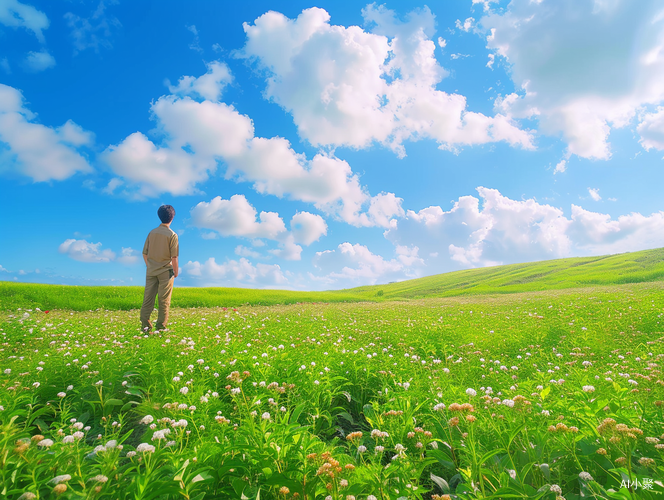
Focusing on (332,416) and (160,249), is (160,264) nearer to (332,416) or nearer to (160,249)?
(160,249)

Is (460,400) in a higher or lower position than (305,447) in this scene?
lower

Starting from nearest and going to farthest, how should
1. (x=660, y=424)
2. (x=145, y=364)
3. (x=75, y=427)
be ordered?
(x=660, y=424) < (x=75, y=427) < (x=145, y=364)

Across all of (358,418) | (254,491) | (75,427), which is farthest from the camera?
(358,418)

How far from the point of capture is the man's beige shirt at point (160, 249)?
30.7 feet

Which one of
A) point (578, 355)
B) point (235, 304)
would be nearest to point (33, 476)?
point (578, 355)

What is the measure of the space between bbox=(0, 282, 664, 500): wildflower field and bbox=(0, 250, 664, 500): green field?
24mm

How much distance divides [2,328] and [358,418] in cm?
1116

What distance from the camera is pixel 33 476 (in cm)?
208

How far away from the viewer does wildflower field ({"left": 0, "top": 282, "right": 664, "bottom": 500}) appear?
2320 mm

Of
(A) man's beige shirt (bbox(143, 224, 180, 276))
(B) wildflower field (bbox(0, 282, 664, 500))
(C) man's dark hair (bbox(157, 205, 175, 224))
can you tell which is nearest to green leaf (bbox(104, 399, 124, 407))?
(B) wildflower field (bbox(0, 282, 664, 500))

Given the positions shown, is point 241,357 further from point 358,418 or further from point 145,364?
point 358,418

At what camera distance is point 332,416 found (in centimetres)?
453

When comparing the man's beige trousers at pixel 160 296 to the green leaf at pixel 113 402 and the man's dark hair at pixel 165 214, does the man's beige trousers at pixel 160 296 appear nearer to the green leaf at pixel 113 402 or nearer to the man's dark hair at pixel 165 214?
the man's dark hair at pixel 165 214

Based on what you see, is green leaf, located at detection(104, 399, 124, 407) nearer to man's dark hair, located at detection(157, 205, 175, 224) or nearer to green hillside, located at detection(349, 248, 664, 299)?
man's dark hair, located at detection(157, 205, 175, 224)
